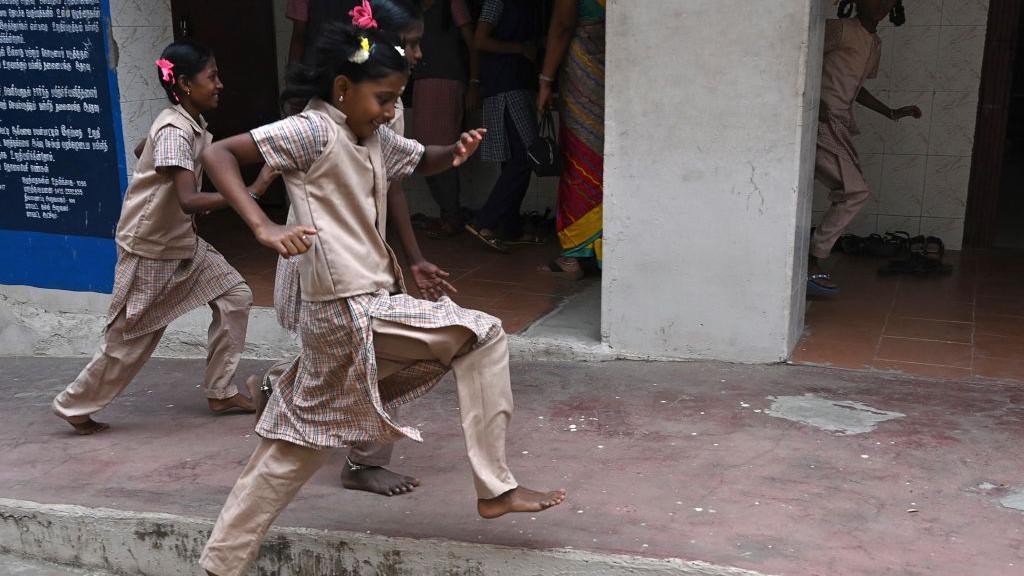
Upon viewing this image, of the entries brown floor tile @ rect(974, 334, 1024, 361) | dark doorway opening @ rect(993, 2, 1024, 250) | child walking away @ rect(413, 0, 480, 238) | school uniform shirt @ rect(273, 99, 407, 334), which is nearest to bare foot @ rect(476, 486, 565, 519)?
school uniform shirt @ rect(273, 99, 407, 334)

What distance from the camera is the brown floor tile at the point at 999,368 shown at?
476cm

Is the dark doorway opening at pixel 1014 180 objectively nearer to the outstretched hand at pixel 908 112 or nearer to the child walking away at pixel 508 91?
the outstretched hand at pixel 908 112

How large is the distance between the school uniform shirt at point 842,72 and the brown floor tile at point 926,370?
4.86ft

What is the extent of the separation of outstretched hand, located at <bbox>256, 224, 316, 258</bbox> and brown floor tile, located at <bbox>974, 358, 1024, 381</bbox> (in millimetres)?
3380

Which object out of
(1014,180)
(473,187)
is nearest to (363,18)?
(473,187)

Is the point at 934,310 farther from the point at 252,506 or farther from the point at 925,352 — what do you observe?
the point at 252,506

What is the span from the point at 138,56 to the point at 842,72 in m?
3.90

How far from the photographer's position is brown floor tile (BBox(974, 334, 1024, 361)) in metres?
5.03

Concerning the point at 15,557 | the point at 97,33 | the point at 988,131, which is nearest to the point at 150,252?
the point at 15,557

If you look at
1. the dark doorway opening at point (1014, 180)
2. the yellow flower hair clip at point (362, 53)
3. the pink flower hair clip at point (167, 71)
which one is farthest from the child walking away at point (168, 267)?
the dark doorway opening at point (1014, 180)

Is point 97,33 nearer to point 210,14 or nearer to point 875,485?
point 210,14

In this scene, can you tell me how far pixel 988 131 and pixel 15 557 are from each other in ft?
20.1

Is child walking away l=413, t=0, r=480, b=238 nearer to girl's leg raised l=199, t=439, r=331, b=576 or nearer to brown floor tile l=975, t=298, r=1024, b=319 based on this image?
brown floor tile l=975, t=298, r=1024, b=319

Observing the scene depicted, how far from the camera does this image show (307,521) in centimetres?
356
